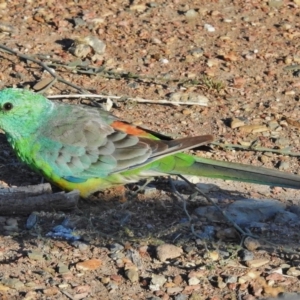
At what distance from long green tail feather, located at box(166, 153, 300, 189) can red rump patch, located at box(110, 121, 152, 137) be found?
286mm

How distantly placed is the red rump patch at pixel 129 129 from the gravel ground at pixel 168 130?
39 centimetres

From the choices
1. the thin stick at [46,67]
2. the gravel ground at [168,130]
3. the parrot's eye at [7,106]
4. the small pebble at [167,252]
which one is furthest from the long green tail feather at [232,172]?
the thin stick at [46,67]

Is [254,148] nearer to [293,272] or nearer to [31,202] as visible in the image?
[293,272]

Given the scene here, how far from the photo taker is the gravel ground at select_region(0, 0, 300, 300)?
477cm

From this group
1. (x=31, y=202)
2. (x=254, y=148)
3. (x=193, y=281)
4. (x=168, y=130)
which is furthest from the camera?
(x=168, y=130)

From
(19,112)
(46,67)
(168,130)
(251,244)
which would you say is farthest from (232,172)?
(46,67)

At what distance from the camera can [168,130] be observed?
6.48 metres

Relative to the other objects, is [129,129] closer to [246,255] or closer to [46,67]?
[246,255]

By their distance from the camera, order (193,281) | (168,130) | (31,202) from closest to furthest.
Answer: (193,281)
(31,202)
(168,130)

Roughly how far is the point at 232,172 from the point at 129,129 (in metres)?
0.78

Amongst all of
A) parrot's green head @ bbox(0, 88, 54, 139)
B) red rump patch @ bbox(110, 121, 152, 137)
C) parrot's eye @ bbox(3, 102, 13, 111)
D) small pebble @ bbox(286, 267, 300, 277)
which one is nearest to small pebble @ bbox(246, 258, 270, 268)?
small pebble @ bbox(286, 267, 300, 277)

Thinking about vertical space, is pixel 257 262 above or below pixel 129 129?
below

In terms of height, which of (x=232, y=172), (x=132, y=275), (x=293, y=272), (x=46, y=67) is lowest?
(x=132, y=275)

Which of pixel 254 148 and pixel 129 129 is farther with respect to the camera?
pixel 254 148
